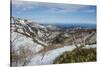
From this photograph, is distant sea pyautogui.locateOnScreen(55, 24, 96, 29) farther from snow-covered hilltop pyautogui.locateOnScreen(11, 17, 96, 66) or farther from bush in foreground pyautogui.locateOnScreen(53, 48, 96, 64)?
bush in foreground pyautogui.locateOnScreen(53, 48, 96, 64)

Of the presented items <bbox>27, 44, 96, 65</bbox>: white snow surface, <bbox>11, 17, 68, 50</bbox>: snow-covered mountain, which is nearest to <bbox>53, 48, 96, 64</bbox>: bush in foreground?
<bbox>27, 44, 96, 65</bbox>: white snow surface

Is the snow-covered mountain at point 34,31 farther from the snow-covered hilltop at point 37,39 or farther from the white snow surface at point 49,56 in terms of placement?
the white snow surface at point 49,56

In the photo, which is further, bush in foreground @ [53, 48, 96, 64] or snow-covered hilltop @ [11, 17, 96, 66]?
bush in foreground @ [53, 48, 96, 64]

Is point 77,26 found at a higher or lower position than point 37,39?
higher

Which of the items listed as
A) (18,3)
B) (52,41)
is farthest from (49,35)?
(18,3)

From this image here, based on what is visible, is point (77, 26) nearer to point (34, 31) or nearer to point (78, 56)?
point (78, 56)

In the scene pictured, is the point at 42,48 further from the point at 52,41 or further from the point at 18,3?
the point at 18,3

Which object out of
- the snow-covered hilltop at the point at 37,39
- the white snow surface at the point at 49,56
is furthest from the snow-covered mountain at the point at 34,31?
the white snow surface at the point at 49,56

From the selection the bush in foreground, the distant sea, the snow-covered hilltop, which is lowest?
the bush in foreground

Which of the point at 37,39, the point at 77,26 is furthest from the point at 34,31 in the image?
the point at 77,26
